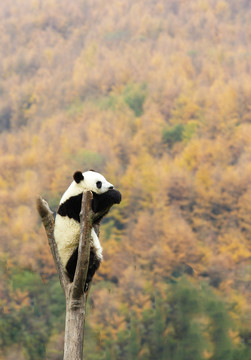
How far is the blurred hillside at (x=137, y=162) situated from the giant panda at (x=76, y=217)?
10.0ft

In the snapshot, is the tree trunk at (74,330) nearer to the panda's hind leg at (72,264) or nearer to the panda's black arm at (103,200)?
the panda's hind leg at (72,264)

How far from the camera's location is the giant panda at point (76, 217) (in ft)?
13.5

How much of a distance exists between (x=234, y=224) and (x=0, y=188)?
58.7 ft

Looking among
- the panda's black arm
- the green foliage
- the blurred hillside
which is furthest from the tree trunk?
the green foliage

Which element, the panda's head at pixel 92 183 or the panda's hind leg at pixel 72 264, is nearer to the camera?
the panda's hind leg at pixel 72 264

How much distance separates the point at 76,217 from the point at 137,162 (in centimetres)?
3707

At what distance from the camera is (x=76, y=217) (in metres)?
4.17

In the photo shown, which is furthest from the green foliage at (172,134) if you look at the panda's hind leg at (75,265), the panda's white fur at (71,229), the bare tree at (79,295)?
the bare tree at (79,295)

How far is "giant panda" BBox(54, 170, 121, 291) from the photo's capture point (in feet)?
13.5

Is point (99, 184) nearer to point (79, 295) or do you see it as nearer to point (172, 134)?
point (79, 295)

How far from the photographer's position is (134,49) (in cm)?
6125

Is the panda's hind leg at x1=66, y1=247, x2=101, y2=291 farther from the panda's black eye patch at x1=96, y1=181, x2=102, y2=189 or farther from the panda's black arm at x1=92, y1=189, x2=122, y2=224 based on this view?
the panda's black eye patch at x1=96, y1=181, x2=102, y2=189

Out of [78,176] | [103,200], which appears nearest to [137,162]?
[103,200]

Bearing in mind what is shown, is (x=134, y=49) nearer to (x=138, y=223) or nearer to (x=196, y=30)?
(x=196, y=30)
